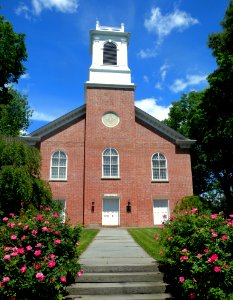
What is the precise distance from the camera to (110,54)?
88.6 feet

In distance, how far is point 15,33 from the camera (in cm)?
2159

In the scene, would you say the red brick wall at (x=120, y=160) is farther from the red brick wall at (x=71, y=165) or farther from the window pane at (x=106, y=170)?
the window pane at (x=106, y=170)

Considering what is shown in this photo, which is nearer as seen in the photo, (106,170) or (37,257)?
(37,257)

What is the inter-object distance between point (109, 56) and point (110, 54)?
21 cm

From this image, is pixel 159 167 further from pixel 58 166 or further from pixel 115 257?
pixel 115 257

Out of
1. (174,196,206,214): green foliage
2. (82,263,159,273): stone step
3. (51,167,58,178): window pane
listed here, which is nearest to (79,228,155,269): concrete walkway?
(82,263,159,273): stone step

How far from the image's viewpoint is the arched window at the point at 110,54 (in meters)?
26.8

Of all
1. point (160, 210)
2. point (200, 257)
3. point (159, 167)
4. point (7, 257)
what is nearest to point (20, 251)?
point (7, 257)

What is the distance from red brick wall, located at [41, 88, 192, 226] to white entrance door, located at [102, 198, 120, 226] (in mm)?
360

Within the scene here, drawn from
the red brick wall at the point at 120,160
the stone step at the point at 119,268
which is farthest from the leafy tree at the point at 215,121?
the stone step at the point at 119,268

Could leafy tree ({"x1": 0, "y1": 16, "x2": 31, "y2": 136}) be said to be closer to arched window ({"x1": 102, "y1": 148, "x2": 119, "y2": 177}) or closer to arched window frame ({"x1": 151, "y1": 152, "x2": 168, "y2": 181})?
arched window ({"x1": 102, "y1": 148, "x2": 119, "y2": 177})

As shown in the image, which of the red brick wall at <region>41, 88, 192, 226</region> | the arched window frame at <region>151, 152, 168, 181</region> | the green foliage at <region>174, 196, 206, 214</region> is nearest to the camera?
the green foliage at <region>174, 196, 206, 214</region>

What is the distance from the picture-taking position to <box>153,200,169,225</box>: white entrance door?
2403cm

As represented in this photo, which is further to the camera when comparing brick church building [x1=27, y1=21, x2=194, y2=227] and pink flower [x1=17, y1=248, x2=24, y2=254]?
brick church building [x1=27, y1=21, x2=194, y2=227]
